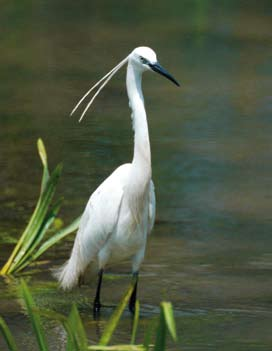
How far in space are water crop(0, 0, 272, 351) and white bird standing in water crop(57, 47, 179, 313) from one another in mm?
243

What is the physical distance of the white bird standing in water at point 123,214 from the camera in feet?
16.4

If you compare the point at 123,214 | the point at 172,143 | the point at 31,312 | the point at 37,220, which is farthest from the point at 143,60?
the point at 172,143

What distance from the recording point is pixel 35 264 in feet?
19.6

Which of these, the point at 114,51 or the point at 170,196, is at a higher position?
the point at 114,51

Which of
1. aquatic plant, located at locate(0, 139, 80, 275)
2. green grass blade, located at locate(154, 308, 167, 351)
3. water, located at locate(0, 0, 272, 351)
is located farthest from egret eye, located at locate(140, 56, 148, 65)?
green grass blade, located at locate(154, 308, 167, 351)

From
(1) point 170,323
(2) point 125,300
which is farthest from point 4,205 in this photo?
(1) point 170,323

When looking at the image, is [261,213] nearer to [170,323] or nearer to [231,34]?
[170,323]

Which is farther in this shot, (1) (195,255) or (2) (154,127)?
(2) (154,127)

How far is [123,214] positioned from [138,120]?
1.79 feet

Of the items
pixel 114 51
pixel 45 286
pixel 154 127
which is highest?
pixel 114 51

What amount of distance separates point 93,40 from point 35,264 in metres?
6.64

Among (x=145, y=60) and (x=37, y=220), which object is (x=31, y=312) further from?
(x=37, y=220)

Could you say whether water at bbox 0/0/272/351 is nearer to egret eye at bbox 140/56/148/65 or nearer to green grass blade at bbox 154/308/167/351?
green grass blade at bbox 154/308/167/351

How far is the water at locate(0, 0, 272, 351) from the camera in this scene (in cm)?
550
